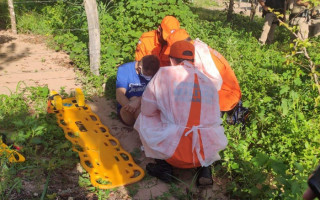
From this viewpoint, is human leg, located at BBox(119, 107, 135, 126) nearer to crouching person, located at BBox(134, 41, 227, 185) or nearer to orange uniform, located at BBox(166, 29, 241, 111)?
crouching person, located at BBox(134, 41, 227, 185)

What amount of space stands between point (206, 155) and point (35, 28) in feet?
17.2

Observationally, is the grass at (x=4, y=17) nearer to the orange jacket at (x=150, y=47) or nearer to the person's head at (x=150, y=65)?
the orange jacket at (x=150, y=47)

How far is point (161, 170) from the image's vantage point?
3.07 meters

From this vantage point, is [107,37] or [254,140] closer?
[254,140]

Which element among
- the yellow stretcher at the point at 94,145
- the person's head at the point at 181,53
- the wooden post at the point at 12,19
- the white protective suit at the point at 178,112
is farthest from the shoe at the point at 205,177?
the wooden post at the point at 12,19

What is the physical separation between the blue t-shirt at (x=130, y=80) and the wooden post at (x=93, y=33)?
2.97 feet

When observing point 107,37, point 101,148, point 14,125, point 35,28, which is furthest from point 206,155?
point 35,28

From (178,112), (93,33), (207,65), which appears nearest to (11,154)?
(178,112)

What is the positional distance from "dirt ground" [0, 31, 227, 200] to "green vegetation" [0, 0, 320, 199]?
19 cm

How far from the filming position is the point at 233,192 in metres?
2.84

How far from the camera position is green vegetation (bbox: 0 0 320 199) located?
283 cm

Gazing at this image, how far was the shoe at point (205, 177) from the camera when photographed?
297 cm

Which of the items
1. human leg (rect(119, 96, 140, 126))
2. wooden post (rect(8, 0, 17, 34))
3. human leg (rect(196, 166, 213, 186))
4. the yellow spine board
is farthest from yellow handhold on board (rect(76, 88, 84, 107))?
wooden post (rect(8, 0, 17, 34))

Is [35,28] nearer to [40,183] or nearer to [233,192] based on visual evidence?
[40,183]
